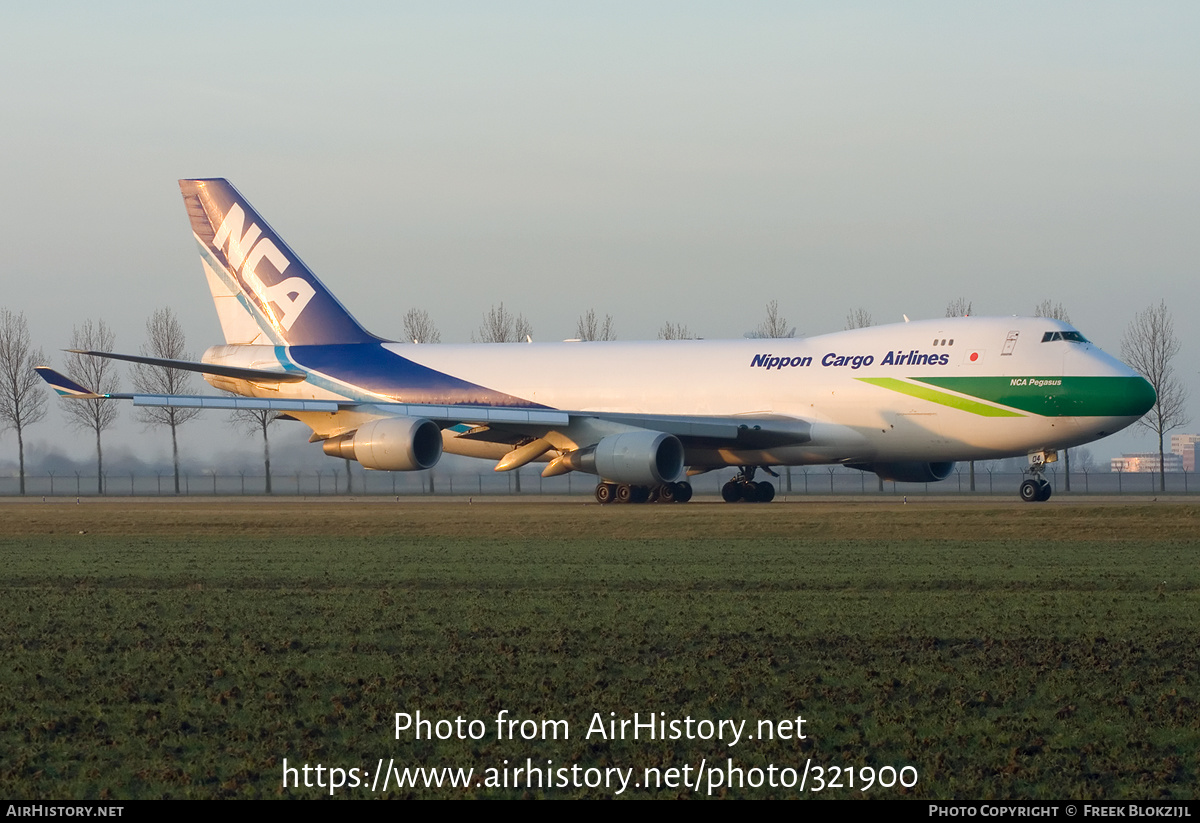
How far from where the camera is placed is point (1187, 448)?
121 meters

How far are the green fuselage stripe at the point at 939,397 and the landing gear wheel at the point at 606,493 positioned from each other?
22.0ft

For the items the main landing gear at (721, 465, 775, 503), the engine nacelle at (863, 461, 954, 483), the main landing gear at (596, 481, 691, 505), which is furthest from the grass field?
the main landing gear at (721, 465, 775, 503)

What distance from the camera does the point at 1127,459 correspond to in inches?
4407

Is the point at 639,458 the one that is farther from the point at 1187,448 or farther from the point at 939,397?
the point at 1187,448

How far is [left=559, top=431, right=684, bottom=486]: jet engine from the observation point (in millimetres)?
31875

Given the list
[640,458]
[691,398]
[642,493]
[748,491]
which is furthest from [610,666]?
[748,491]

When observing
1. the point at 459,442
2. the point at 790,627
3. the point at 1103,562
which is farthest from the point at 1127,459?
the point at 790,627

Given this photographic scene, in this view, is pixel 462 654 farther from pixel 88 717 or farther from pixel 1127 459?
pixel 1127 459

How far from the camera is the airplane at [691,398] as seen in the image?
31.1m

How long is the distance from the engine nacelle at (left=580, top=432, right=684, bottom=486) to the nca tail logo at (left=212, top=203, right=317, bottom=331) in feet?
41.4

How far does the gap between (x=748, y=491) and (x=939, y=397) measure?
21.5ft

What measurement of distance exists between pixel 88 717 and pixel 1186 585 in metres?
11.8

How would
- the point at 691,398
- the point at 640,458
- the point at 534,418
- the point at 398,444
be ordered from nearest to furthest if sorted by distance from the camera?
1. the point at 640,458
2. the point at 398,444
3. the point at 534,418
4. the point at 691,398
